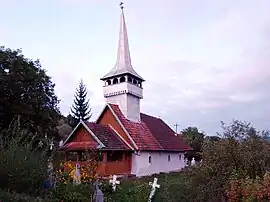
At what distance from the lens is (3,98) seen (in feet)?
98.4

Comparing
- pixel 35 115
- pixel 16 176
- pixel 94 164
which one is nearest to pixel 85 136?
pixel 35 115

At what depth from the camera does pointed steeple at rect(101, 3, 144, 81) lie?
107ft

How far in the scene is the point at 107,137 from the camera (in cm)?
2867

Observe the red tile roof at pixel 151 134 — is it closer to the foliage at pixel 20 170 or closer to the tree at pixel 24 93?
the tree at pixel 24 93

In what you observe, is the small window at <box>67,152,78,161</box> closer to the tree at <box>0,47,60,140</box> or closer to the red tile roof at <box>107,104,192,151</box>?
the tree at <box>0,47,60,140</box>

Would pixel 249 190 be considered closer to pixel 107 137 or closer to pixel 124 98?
pixel 107 137

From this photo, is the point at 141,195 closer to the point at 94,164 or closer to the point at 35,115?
the point at 94,164

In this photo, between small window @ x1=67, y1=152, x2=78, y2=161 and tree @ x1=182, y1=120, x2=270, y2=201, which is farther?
small window @ x1=67, y1=152, x2=78, y2=161

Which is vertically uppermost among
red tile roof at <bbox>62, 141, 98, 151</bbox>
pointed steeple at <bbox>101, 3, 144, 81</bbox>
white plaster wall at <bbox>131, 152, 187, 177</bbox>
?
pointed steeple at <bbox>101, 3, 144, 81</bbox>

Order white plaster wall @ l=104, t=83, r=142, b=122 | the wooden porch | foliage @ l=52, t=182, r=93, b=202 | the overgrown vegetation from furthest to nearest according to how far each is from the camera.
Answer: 1. white plaster wall @ l=104, t=83, r=142, b=122
2. the wooden porch
3. foliage @ l=52, t=182, r=93, b=202
4. the overgrown vegetation

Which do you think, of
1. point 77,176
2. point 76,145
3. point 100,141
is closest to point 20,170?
point 77,176

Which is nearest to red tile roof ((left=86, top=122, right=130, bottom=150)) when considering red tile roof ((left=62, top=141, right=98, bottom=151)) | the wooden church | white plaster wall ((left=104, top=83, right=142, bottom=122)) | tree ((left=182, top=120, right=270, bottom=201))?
the wooden church

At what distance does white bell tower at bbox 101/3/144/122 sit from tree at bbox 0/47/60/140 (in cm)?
570

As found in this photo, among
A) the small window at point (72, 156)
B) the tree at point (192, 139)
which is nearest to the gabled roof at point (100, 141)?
the small window at point (72, 156)
